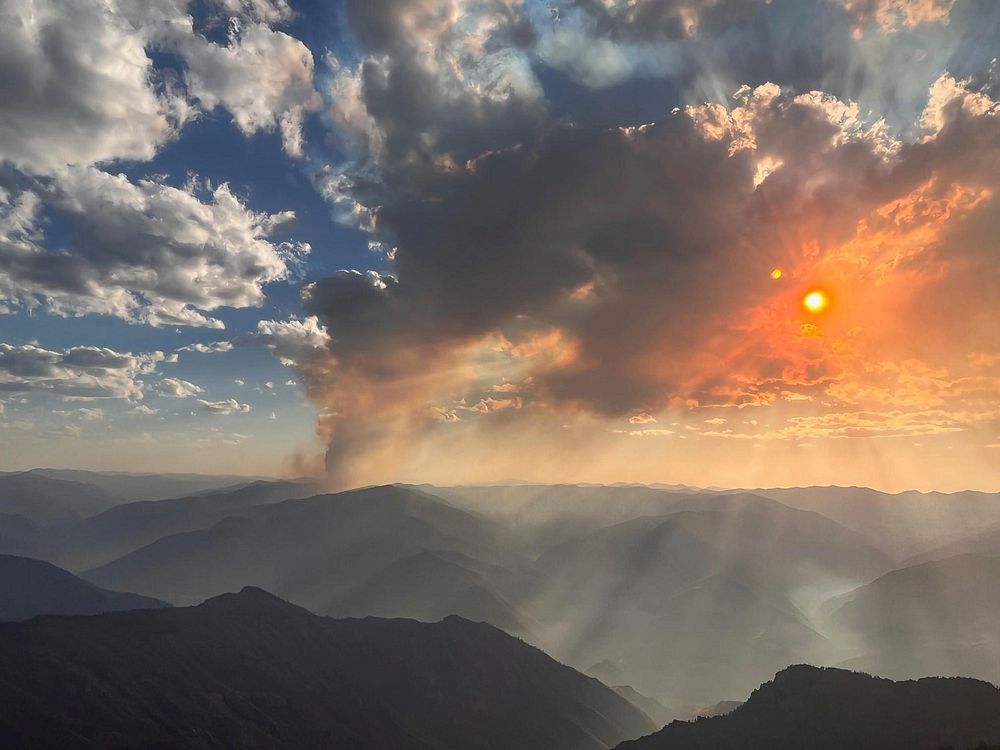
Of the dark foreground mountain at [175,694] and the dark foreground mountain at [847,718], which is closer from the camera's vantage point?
the dark foreground mountain at [847,718]

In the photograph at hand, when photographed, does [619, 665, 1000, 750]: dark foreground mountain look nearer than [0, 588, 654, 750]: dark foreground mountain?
Yes

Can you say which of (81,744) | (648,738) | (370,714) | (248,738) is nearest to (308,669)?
(370,714)

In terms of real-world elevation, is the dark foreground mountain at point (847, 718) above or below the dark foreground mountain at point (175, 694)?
above

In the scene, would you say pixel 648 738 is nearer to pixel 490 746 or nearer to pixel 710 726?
pixel 710 726

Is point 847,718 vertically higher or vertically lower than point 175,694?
higher

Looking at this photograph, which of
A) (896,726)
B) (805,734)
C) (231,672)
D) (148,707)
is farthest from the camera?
(231,672)

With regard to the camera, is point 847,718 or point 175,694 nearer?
point 847,718

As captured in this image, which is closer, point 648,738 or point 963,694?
point 963,694

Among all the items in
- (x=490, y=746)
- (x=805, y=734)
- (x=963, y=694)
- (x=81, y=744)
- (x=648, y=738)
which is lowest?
(x=81, y=744)
